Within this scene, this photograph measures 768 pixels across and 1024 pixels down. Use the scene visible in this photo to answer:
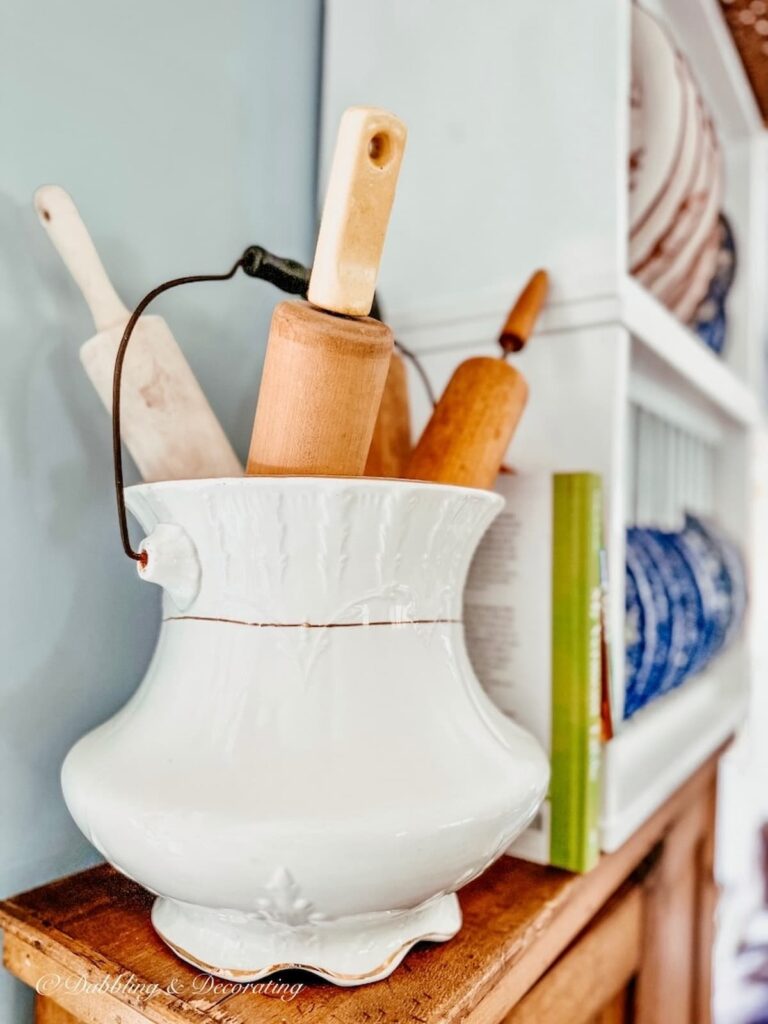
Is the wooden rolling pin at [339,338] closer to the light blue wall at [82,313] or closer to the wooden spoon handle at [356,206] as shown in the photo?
the wooden spoon handle at [356,206]

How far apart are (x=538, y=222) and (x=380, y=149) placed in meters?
0.33

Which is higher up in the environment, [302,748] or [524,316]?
[524,316]

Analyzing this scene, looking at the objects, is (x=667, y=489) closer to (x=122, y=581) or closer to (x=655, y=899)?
(x=655, y=899)

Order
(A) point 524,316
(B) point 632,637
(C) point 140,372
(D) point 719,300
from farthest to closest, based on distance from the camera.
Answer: (D) point 719,300 < (B) point 632,637 < (A) point 524,316 < (C) point 140,372

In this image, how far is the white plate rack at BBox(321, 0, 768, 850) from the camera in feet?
2.03

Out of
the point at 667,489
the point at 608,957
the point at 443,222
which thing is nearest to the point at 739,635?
the point at 667,489

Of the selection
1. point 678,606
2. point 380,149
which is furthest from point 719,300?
point 380,149

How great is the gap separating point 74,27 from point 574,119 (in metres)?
0.37

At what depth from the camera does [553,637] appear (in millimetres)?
573

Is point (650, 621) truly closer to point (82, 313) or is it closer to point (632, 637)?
point (632, 637)

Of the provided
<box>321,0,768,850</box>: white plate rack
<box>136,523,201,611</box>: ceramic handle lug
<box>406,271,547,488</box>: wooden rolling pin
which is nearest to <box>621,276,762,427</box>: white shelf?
<box>321,0,768,850</box>: white plate rack

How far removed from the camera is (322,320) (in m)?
0.39

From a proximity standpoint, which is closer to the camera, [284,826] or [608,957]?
[284,826]

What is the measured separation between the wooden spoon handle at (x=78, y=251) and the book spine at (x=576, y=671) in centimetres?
33
